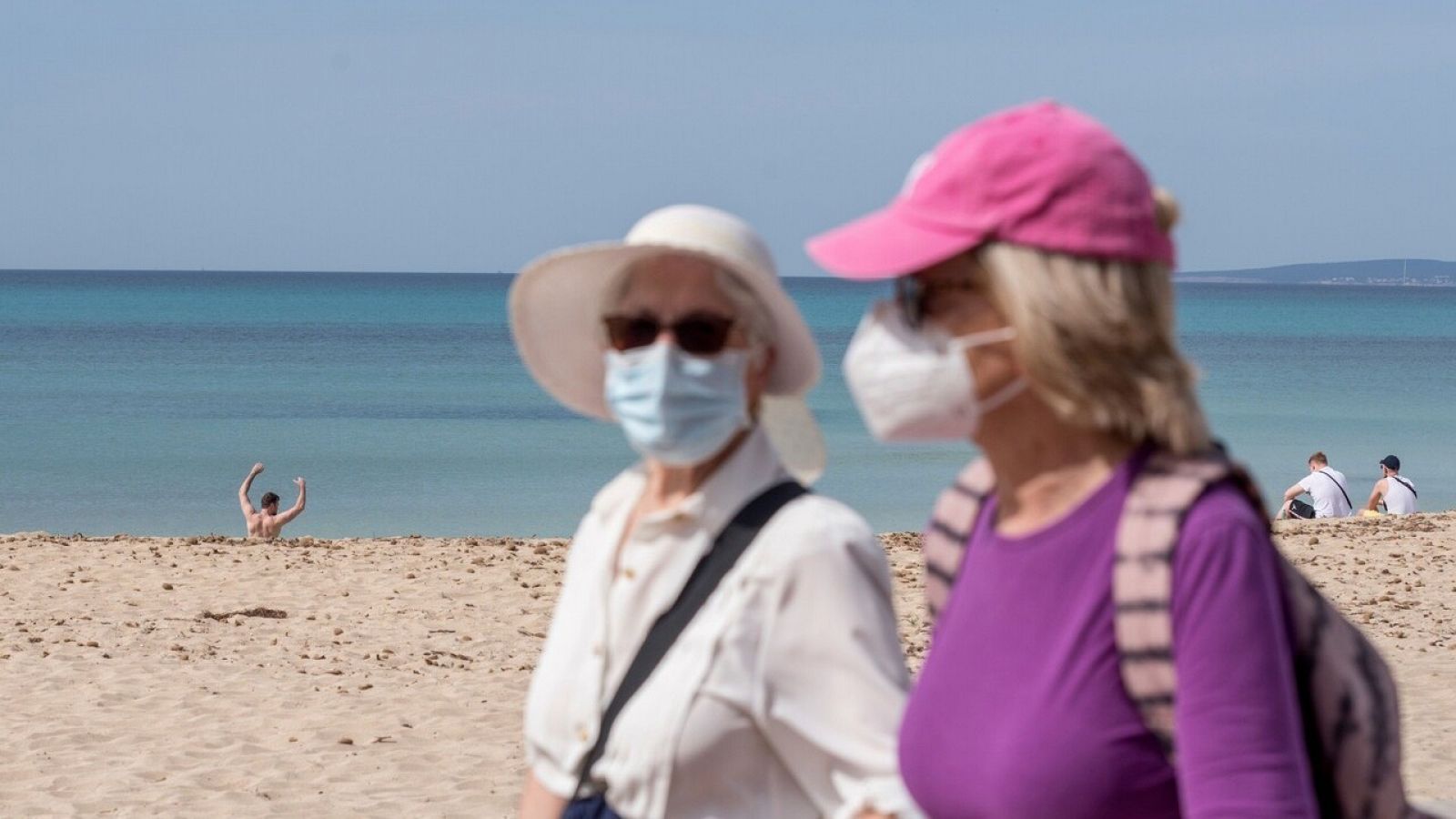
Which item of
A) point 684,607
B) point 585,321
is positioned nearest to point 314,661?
point 585,321

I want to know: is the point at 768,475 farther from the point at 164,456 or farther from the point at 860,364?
the point at 164,456

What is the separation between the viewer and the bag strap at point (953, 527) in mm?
2284

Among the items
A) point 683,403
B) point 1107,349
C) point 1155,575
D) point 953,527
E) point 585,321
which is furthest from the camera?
point 585,321

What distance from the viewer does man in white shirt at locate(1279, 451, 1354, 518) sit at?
1934cm

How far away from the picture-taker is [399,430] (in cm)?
4456

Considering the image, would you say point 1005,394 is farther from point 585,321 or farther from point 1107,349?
point 585,321

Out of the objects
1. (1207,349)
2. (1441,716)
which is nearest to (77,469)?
(1441,716)

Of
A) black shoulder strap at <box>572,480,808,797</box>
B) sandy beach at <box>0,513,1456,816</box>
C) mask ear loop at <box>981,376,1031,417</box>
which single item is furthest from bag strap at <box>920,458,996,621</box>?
sandy beach at <box>0,513,1456,816</box>

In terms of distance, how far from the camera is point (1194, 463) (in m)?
1.90

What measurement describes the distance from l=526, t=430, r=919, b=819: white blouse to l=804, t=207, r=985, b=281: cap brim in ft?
2.06

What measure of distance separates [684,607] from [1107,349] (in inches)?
39.5

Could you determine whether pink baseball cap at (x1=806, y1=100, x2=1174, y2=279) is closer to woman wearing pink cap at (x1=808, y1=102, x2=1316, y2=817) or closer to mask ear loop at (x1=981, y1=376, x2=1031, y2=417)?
woman wearing pink cap at (x1=808, y1=102, x2=1316, y2=817)

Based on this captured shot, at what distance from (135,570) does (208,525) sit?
13070 mm

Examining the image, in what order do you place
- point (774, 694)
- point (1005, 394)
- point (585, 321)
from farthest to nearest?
point (585, 321) < point (774, 694) < point (1005, 394)
